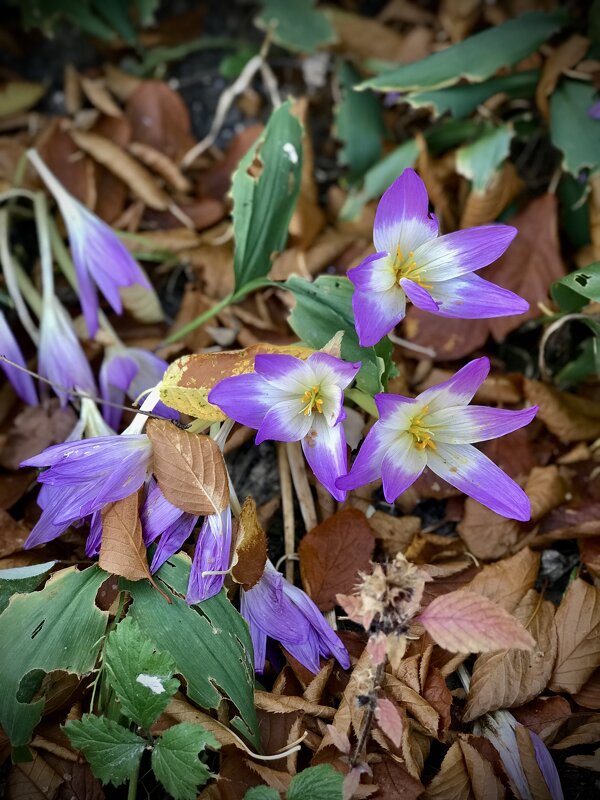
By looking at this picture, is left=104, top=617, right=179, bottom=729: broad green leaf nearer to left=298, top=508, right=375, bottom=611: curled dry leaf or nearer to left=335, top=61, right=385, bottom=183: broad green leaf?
left=298, top=508, right=375, bottom=611: curled dry leaf

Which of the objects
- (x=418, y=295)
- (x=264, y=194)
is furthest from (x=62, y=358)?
(x=418, y=295)

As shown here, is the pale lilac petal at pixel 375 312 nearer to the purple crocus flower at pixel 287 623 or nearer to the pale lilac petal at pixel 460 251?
the pale lilac petal at pixel 460 251

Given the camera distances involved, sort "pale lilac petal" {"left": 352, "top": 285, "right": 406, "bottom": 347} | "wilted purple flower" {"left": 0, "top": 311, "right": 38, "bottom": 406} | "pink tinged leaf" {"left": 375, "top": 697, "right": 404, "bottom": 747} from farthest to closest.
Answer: "wilted purple flower" {"left": 0, "top": 311, "right": 38, "bottom": 406} < "pale lilac petal" {"left": 352, "top": 285, "right": 406, "bottom": 347} < "pink tinged leaf" {"left": 375, "top": 697, "right": 404, "bottom": 747}

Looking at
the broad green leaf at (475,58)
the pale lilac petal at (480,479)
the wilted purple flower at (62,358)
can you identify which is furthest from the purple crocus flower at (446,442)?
the broad green leaf at (475,58)

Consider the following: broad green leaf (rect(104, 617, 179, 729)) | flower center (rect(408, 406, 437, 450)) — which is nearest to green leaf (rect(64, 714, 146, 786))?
broad green leaf (rect(104, 617, 179, 729))

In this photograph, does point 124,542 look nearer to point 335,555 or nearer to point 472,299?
point 335,555

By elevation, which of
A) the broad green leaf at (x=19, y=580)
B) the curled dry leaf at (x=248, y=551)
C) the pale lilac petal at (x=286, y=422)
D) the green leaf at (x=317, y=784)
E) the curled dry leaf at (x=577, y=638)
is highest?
the pale lilac petal at (x=286, y=422)

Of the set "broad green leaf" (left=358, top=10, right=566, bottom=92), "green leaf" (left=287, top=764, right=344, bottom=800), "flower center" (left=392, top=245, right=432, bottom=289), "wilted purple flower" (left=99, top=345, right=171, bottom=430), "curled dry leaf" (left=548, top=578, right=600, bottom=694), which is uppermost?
"broad green leaf" (left=358, top=10, right=566, bottom=92)
